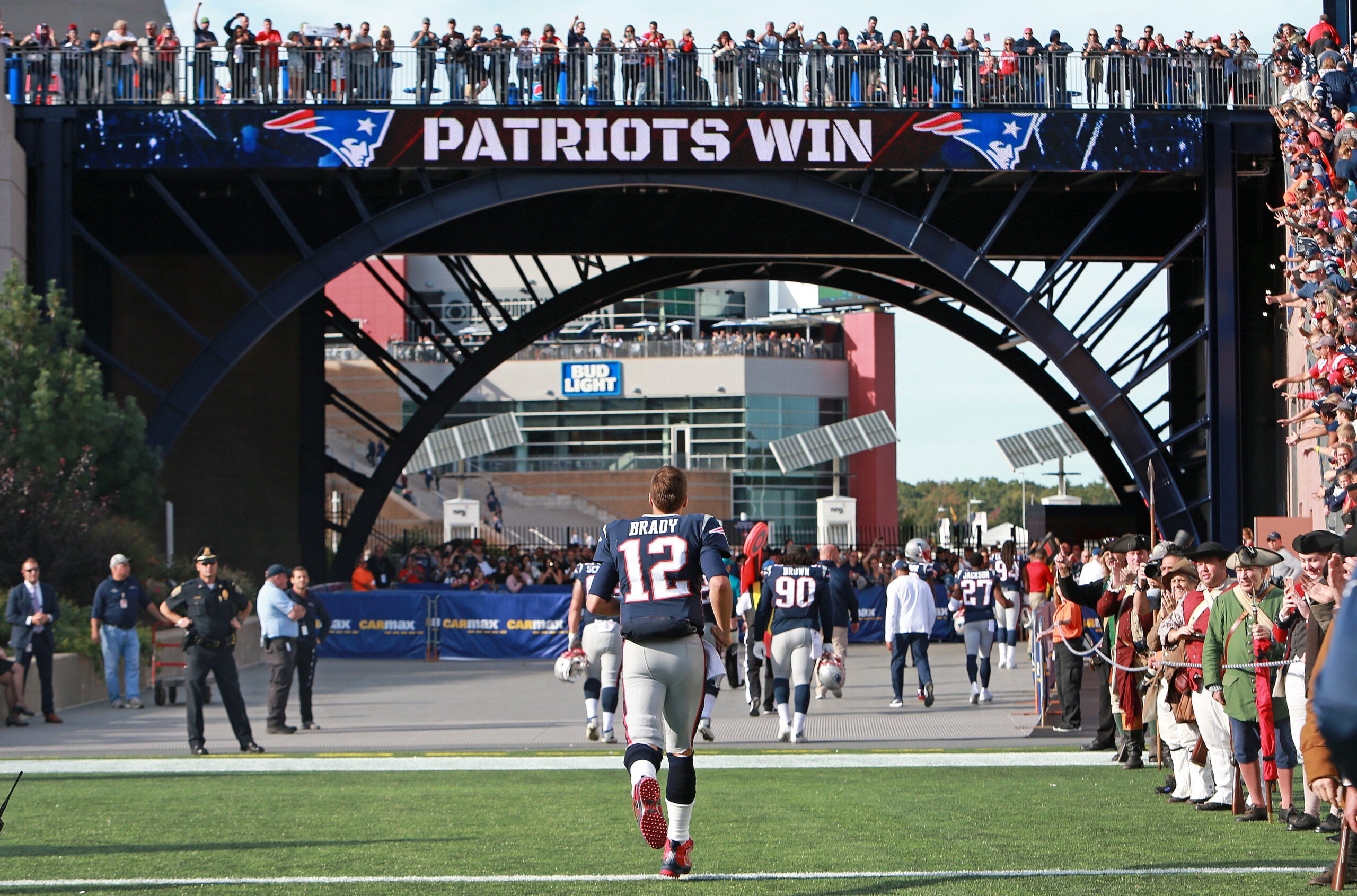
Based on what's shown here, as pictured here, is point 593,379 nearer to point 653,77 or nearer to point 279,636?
point 653,77

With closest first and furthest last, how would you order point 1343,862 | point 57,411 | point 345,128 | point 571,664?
point 1343,862 → point 571,664 → point 57,411 → point 345,128

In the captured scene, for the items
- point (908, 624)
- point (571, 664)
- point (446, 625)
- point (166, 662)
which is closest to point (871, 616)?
point (446, 625)

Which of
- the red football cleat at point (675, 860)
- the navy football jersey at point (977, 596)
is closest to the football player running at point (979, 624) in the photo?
the navy football jersey at point (977, 596)

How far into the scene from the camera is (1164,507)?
26.5m

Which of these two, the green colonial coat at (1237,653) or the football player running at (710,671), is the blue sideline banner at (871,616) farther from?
the green colonial coat at (1237,653)

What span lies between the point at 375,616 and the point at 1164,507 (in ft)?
43.2

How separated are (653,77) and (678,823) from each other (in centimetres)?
1994

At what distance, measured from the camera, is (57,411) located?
2255cm

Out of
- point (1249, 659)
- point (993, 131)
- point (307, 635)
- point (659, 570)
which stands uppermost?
point (993, 131)

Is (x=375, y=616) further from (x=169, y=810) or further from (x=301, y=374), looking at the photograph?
(x=169, y=810)

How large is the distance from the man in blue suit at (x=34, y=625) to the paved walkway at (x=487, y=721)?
41cm

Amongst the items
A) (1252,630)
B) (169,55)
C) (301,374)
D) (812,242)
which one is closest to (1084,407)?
(812,242)

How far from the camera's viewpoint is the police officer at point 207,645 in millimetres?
13141

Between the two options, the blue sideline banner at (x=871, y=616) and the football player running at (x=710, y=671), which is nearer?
the football player running at (x=710, y=671)
